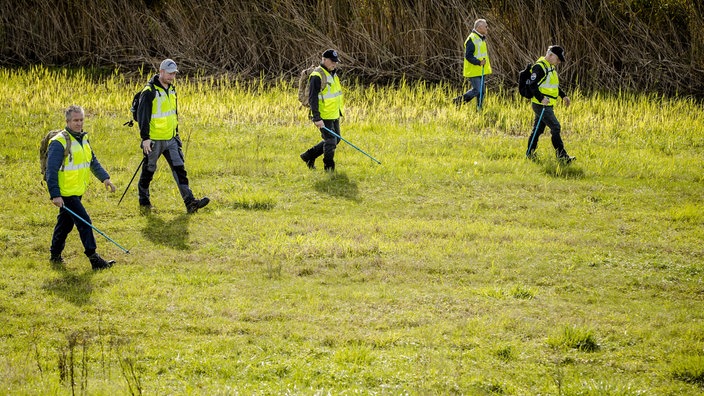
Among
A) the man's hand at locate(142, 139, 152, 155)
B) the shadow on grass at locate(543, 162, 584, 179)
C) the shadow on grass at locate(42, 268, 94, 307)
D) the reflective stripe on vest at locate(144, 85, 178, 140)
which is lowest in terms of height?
the shadow on grass at locate(42, 268, 94, 307)

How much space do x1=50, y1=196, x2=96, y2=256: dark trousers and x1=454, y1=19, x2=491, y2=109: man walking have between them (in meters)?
9.47

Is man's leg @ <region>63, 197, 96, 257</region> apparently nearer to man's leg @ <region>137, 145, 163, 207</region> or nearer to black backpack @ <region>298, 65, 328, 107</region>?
man's leg @ <region>137, 145, 163, 207</region>

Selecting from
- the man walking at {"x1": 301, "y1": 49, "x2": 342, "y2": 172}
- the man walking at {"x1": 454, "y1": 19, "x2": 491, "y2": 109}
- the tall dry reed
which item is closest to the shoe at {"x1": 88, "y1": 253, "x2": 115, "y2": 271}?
the man walking at {"x1": 301, "y1": 49, "x2": 342, "y2": 172}

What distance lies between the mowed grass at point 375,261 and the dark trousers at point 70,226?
0.87 feet

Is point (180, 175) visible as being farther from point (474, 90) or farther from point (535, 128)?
point (474, 90)

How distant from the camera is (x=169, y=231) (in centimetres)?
1198

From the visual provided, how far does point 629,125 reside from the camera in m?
17.3

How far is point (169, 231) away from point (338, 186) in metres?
2.98

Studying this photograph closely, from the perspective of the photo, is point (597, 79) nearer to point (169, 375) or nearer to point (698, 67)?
point (698, 67)

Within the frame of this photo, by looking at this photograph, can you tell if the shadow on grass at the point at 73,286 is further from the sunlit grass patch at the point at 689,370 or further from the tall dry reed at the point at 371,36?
the tall dry reed at the point at 371,36

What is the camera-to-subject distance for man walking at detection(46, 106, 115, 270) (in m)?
10.2

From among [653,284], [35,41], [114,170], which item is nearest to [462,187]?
[653,284]

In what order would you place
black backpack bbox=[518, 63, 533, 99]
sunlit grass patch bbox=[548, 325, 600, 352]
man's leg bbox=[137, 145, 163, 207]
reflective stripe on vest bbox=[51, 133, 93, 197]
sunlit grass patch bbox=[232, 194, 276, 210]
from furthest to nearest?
black backpack bbox=[518, 63, 533, 99]
sunlit grass patch bbox=[232, 194, 276, 210]
man's leg bbox=[137, 145, 163, 207]
reflective stripe on vest bbox=[51, 133, 93, 197]
sunlit grass patch bbox=[548, 325, 600, 352]

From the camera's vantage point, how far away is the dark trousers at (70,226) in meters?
10.5
